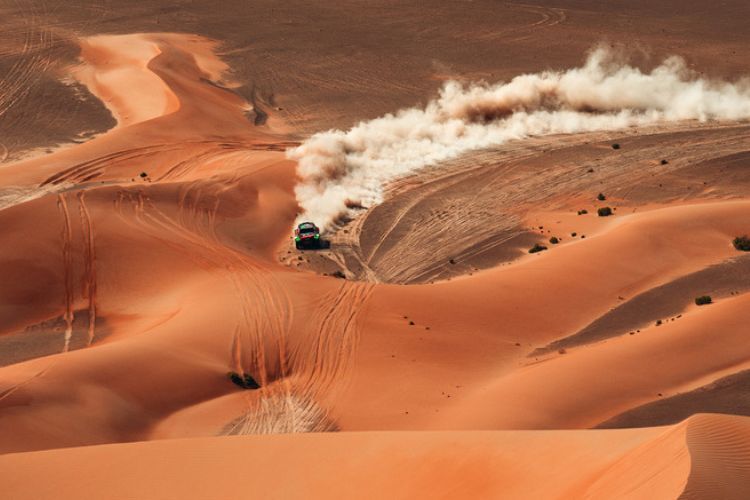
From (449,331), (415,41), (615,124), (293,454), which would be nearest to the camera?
(293,454)

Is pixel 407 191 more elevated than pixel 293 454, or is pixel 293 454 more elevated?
pixel 293 454

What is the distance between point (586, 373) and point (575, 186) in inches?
822

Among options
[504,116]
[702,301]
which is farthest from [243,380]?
[504,116]

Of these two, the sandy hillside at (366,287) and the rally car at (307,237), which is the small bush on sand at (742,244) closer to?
the sandy hillside at (366,287)

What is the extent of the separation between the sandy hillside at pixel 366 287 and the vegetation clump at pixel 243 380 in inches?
6.5

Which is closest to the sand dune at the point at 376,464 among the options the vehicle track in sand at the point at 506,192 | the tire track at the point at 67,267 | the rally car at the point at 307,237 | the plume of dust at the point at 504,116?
the tire track at the point at 67,267

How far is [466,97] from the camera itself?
197 feet

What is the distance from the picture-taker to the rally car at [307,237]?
42938 millimetres

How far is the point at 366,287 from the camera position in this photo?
3666 cm

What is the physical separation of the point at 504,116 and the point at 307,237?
20.1 metres

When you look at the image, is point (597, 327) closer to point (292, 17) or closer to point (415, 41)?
point (415, 41)

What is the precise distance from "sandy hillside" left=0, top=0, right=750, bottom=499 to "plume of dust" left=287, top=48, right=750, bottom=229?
255 mm

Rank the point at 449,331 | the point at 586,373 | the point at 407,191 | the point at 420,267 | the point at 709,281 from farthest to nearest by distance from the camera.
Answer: the point at 407,191, the point at 420,267, the point at 709,281, the point at 449,331, the point at 586,373

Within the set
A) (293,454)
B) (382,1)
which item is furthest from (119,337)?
(382,1)
